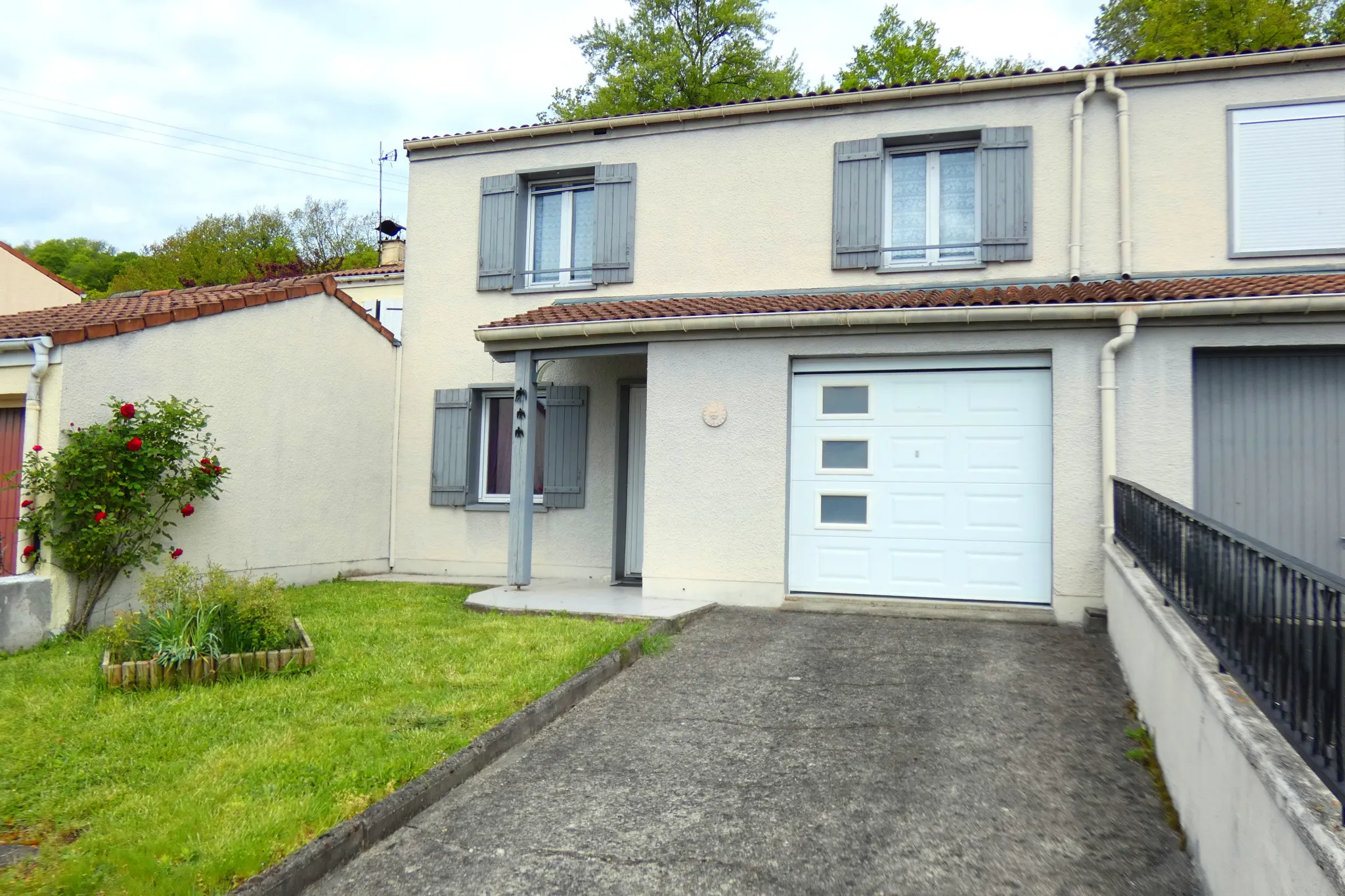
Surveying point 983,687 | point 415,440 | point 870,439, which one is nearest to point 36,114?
point 415,440

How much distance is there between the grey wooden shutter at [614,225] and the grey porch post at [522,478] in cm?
194

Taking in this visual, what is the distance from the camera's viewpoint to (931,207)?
383 inches

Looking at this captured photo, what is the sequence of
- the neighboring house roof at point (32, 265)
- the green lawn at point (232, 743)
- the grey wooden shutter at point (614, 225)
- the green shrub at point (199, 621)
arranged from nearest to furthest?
the green lawn at point (232, 743)
the green shrub at point (199, 621)
the grey wooden shutter at point (614, 225)
the neighboring house roof at point (32, 265)

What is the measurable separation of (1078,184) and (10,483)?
10.4m

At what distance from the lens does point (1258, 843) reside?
2.47 meters

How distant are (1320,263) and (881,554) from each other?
517cm

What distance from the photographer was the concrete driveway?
3.30 m

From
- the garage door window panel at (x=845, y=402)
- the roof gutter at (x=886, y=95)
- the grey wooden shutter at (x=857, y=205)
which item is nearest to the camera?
the garage door window panel at (x=845, y=402)

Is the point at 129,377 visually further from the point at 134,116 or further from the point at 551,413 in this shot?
the point at 134,116

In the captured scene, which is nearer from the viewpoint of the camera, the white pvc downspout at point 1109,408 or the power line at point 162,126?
the white pvc downspout at point 1109,408

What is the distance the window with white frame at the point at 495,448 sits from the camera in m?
11.1

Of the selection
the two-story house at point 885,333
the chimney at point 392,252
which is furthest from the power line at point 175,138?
the two-story house at point 885,333

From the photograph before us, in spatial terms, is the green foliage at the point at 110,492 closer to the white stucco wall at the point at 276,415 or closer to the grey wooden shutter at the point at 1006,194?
the white stucco wall at the point at 276,415

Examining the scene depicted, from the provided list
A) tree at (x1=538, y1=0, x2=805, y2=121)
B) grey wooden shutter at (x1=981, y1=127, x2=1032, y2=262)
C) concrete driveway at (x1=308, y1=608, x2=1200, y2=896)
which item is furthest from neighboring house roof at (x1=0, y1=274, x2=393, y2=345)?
tree at (x1=538, y1=0, x2=805, y2=121)
